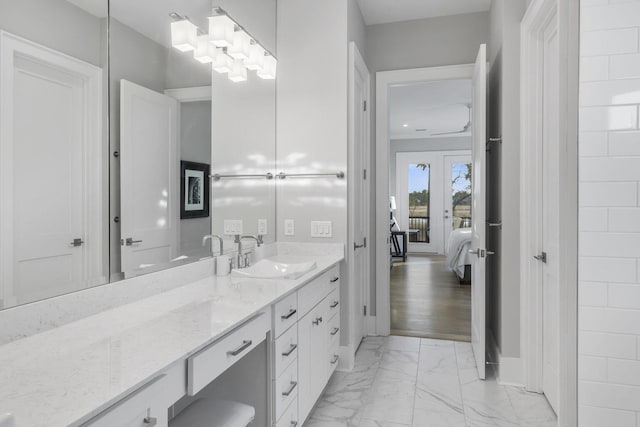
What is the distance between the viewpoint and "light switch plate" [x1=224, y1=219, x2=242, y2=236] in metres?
2.38

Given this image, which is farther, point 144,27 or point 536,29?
point 536,29

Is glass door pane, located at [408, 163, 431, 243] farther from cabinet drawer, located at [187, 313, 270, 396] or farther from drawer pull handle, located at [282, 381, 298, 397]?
cabinet drawer, located at [187, 313, 270, 396]

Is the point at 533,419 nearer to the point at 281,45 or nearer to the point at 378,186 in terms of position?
A: the point at 378,186

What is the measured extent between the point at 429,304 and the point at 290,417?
10.4 feet

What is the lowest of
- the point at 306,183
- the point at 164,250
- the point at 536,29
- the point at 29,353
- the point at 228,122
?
the point at 29,353

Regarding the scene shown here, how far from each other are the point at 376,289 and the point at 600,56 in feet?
8.11

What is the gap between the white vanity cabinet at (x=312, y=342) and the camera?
1.73m

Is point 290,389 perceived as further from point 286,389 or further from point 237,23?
point 237,23

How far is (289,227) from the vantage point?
9.56ft

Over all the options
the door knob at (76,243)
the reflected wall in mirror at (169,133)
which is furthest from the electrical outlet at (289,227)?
the door knob at (76,243)

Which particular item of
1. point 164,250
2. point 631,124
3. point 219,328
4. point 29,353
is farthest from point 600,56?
point 29,353

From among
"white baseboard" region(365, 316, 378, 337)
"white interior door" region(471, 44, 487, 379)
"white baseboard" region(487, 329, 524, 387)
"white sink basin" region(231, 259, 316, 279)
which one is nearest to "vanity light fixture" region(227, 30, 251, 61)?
"white sink basin" region(231, 259, 316, 279)

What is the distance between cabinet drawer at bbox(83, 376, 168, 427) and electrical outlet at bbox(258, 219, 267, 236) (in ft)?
5.77

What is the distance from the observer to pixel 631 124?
1560mm
